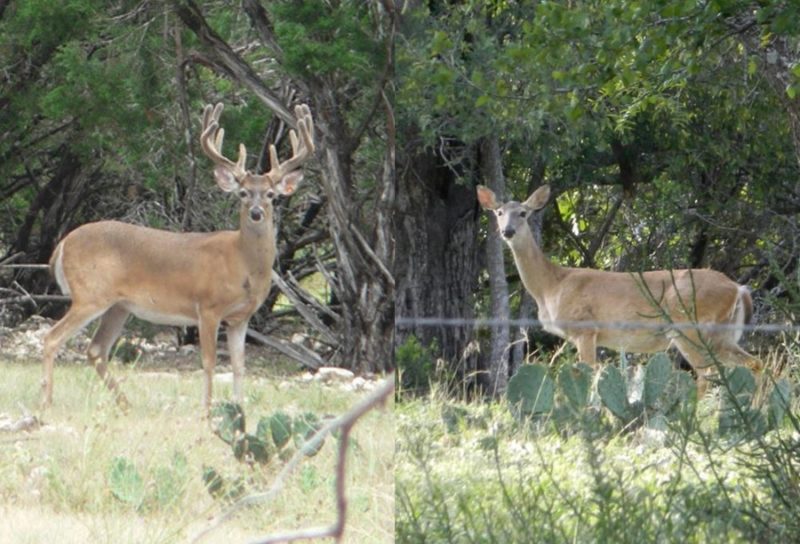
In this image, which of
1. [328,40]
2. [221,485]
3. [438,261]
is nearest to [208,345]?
[328,40]

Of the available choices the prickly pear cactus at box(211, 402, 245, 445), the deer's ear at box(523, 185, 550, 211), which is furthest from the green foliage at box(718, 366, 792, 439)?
the prickly pear cactus at box(211, 402, 245, 445)

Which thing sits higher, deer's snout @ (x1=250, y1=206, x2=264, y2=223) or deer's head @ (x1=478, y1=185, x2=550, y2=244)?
deer's head @ (x1=478, y1=185, x2=550, y2=244)

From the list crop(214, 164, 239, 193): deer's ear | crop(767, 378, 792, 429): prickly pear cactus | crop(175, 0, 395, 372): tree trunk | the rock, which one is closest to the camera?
crop(767, 378, 792, 429): prickly pear cactus

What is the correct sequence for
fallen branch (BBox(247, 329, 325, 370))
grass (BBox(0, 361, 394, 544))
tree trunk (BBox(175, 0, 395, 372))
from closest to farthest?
grass (BBox(0, 361, 394, 544))
tree trunk (BBox(175, 0, 395, 372))
fallen branch (BBox(247, 329, 325, 370))

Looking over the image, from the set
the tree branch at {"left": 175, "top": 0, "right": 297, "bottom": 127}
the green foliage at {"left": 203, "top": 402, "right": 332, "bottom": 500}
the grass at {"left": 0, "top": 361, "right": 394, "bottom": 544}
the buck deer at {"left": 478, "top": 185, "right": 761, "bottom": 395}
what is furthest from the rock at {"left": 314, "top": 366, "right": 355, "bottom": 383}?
the buck deer at {"left": 478, "top": 185, "right": 761, "bottom": 395}

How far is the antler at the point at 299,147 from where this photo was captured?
342 cm

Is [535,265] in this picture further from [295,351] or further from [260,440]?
[295,351]

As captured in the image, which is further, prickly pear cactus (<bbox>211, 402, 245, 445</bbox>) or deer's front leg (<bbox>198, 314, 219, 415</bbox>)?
deer's front leg (<bbox>198, 314, 219, 415</bbox>)

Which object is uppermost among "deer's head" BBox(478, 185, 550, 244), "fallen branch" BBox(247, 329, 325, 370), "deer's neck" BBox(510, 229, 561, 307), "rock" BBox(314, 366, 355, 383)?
"deer's head" BBox(478, 185, 550, 244)

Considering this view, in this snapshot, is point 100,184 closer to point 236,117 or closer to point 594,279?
point 236,117

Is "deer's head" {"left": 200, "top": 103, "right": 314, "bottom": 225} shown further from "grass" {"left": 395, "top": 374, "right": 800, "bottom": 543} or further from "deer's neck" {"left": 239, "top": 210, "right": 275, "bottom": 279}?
"grass" {"left": 395, "top": 374, "right": 800, "bottom": 543}

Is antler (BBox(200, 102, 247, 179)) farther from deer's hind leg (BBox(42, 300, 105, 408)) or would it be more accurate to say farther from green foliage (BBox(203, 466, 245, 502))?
green foliage (BBox(203, 466, 245, 502))

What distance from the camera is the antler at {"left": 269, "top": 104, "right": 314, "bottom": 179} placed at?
3422 mm

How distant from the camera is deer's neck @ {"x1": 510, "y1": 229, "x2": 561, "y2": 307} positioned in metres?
1.44
